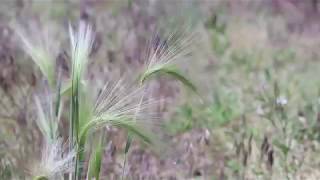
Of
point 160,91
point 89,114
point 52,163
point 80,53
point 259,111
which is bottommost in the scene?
point 52,163

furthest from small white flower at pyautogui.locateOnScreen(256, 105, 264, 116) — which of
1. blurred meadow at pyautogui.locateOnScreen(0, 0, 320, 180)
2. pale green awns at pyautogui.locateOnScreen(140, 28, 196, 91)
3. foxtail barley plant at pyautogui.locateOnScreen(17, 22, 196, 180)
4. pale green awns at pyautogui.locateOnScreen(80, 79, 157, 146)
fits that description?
pale green awns at pyautogui.locateOnScreen(80, 79, 157, 146)

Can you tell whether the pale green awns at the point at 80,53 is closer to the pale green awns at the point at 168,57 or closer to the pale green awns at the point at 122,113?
the pale green awns at the point at 122,113

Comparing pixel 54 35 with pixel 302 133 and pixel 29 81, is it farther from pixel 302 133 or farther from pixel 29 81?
pixel 302 133

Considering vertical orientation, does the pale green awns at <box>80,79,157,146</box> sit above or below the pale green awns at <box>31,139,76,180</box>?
above

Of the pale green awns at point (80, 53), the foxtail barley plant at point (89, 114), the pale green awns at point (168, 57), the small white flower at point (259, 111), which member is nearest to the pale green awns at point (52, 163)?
the foxtail barley plant at point (89, 114)

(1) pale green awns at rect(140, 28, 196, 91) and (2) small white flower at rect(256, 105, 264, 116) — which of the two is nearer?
(1) pale green awns at rect(140, 28, 196, 91)

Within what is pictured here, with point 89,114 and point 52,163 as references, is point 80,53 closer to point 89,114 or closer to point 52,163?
point 89,114

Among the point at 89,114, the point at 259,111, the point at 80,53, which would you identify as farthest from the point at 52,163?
the point at 259,111

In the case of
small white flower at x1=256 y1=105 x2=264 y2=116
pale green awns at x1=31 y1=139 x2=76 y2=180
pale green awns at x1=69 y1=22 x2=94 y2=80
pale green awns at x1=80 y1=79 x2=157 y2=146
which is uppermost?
small white flower at x1=256 y1=105 x2=264 y2=116

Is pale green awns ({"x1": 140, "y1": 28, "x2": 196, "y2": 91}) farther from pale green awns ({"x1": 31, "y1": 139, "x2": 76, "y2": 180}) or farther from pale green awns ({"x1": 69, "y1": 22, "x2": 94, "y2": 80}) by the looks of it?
pale green awns ({"x1": 31, "y1": 139, "x2": 76, "y2": 180})

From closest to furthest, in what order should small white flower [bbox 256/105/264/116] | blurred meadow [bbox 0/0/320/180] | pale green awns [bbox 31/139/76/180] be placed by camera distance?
pale green awns [bbox 31/139/76/180]
blurred meadow [bbox 0/0/320/180]
small white flower [bbox 256/105/264/116]
